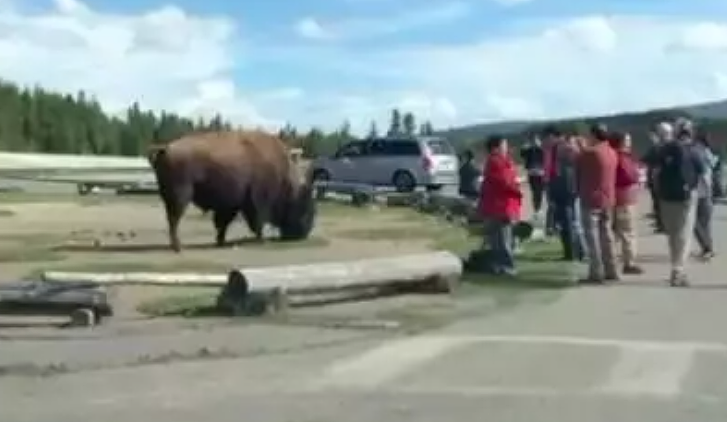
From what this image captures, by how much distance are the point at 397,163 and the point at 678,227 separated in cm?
3613

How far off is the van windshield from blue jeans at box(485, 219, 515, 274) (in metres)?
34.5

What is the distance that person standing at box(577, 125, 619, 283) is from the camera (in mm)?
20344

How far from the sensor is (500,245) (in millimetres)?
20953

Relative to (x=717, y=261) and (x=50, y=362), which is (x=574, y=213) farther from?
(x=50, y=362)

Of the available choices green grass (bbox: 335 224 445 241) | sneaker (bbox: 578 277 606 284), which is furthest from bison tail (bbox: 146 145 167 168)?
sneaker (bbox: 578 277 606 284)

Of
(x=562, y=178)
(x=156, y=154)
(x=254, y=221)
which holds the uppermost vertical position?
(x=156, y=154)

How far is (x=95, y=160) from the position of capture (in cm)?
10181

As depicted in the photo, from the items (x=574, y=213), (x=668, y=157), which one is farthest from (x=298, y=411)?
(x=574, y=213)

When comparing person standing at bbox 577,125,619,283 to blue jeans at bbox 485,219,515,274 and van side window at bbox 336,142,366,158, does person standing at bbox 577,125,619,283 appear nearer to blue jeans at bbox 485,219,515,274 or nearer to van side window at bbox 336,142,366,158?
blue jeans at bbox 485,219,515,274

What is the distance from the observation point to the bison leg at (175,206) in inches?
1004

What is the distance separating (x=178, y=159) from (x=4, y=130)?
8994cm

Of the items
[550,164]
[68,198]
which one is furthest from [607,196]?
[68,198]

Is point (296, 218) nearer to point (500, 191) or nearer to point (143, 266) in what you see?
point (143, 266)

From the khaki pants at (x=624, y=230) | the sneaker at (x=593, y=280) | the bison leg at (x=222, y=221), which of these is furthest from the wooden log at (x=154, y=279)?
the bison leg at (x=222, y=221)
